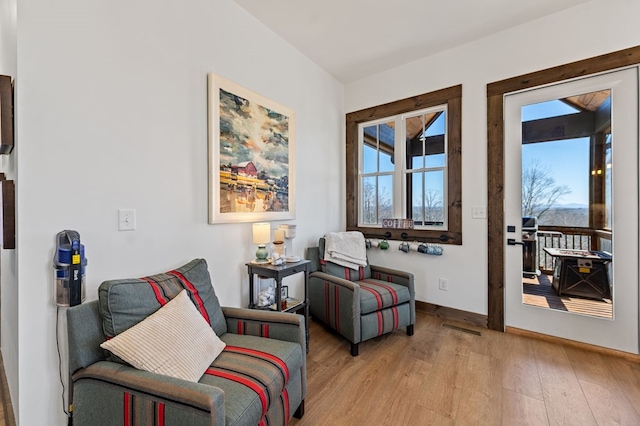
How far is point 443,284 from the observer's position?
3008 millimetres

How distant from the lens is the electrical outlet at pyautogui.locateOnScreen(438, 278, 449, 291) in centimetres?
299

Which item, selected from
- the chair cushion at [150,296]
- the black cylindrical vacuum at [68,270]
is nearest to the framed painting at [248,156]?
the chair cushion at [150,296]

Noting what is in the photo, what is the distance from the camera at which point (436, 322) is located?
2924 mm

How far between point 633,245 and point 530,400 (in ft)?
4.99

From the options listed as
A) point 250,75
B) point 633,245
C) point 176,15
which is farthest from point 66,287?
point 633,245

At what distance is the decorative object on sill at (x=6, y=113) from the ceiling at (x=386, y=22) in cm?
167

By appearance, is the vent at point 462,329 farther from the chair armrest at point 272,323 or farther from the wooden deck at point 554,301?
the chair armrest at point 272,323

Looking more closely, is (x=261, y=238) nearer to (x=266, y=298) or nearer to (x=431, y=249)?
(x=266, y=298)

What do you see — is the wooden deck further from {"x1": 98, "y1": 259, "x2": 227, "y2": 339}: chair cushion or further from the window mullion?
{"x1": 98, "y1": 259, "x2": 227, "y2": 339}: chair cushion

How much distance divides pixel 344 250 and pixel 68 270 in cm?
216

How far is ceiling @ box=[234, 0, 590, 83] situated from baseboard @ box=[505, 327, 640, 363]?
284 centimetres

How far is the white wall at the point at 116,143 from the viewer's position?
1.31 meters

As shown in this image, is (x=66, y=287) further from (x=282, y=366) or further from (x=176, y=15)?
(x=176, y=15)

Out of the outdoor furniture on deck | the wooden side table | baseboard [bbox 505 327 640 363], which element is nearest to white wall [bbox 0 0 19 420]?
the wooden side table
